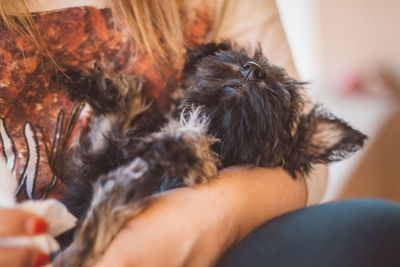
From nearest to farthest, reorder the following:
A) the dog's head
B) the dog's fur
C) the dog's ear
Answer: the dog's fur, the dog's head, the dog's ear

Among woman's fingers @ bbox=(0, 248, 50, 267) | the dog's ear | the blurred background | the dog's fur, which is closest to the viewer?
woman's fingers @ bbox=(0, 248, 50, 267)

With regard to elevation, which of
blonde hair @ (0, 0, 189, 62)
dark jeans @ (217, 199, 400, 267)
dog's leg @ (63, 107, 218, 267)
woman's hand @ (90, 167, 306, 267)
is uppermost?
blonde hair @ (0, 0, 189, 62)

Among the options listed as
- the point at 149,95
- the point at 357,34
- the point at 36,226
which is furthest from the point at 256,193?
the point at 357,34

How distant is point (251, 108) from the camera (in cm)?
105

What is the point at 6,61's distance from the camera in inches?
36.5

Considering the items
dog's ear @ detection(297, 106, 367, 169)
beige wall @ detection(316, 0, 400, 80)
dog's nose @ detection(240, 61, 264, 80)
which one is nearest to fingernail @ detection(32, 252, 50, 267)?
dog's nose @ detection(240, 61, 264, 80)

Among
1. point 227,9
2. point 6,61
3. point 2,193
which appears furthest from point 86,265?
point 227,9

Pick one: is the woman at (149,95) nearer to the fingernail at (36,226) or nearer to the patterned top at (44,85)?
the patterned top at (44,85)

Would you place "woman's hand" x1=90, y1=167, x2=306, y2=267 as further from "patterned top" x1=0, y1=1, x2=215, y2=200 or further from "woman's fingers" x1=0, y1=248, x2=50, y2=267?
"patterned top" x1=0, y1=1, x2=215, y2=200

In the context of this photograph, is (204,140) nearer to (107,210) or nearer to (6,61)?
(107,210)

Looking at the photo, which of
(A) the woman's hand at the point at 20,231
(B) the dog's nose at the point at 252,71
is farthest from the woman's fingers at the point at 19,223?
(B) the dog's nose at the point at 252,71

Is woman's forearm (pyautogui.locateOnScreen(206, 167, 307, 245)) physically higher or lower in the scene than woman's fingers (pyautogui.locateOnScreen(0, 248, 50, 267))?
lower

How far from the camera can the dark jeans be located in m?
0.81

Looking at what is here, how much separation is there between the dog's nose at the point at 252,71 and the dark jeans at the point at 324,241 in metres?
0.44
